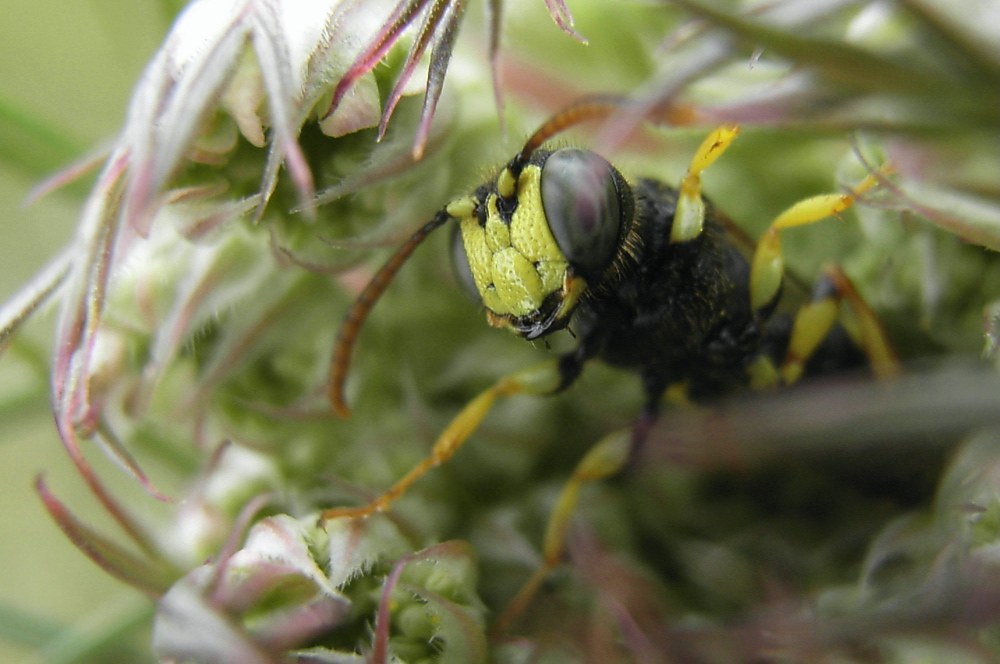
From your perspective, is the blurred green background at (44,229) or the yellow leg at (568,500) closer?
the yellow leg at (568,500)

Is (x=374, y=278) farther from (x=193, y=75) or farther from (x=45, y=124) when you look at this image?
(x=45, y=124)

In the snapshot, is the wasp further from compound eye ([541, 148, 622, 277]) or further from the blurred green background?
the blurred green background

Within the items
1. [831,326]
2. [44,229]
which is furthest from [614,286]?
[44,229]

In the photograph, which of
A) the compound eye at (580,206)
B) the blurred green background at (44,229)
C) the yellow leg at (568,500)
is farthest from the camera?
the blurred green background at (44,229)

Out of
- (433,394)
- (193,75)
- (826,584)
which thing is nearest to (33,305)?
(193,75)

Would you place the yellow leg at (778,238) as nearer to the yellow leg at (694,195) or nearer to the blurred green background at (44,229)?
the yellow leg at (694,195)

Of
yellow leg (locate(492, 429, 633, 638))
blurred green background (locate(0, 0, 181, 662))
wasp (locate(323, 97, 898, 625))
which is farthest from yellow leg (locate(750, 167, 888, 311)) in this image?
blurred green background (locate(0, 0, 181, 662))

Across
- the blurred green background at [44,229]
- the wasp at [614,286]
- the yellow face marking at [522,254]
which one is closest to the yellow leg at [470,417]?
the wasp at [614,286]
